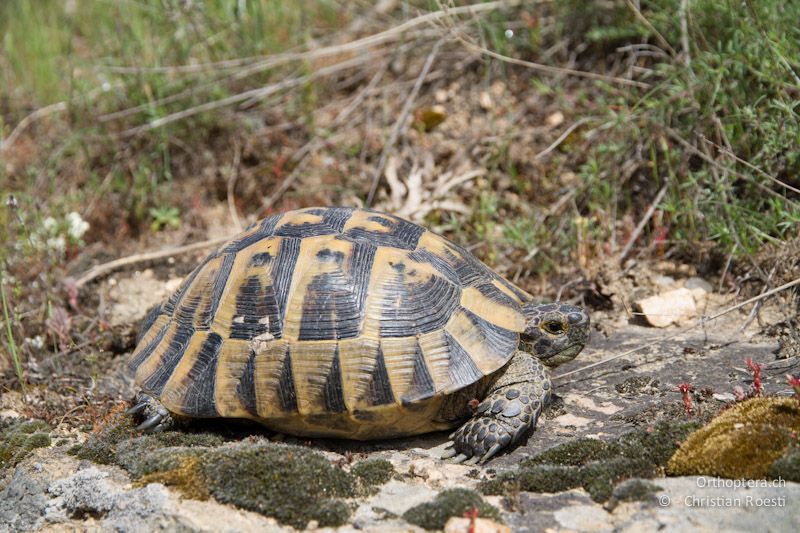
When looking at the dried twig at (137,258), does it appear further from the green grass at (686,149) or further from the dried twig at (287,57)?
the green grass at (686,149)

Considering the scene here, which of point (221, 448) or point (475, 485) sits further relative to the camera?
point (221, 448)

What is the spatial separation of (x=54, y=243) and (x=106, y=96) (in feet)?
5.93

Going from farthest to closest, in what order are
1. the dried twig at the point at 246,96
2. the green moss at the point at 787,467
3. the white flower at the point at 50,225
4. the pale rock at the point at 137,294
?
the dried twig at the point at 246,96, the white flower at the point at 50,225, the pale rock at the point at 137,294, the green moss at the point at 787,467

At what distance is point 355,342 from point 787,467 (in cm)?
194

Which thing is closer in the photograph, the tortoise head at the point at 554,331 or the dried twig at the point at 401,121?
the tortoise head at the point at 554,331

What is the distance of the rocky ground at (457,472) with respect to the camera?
10.1 feet

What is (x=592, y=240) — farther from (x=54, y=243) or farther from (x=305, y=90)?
(x=54, y=243)

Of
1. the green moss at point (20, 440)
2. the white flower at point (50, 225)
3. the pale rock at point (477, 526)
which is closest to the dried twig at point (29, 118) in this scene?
Answer: the white flower at point (50, 225)

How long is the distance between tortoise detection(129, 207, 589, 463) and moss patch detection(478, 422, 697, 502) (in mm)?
252

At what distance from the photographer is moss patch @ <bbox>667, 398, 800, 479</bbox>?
3.16 meters

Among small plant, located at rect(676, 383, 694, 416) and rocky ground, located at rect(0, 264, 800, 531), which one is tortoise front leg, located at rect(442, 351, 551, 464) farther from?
small plant, located at rect(676, 383, 694, 416)

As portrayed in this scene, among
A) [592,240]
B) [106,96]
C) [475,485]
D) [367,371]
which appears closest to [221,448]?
[367,371]

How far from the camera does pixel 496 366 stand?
3809 millimetres

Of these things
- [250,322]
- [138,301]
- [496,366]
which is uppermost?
[250,322]
